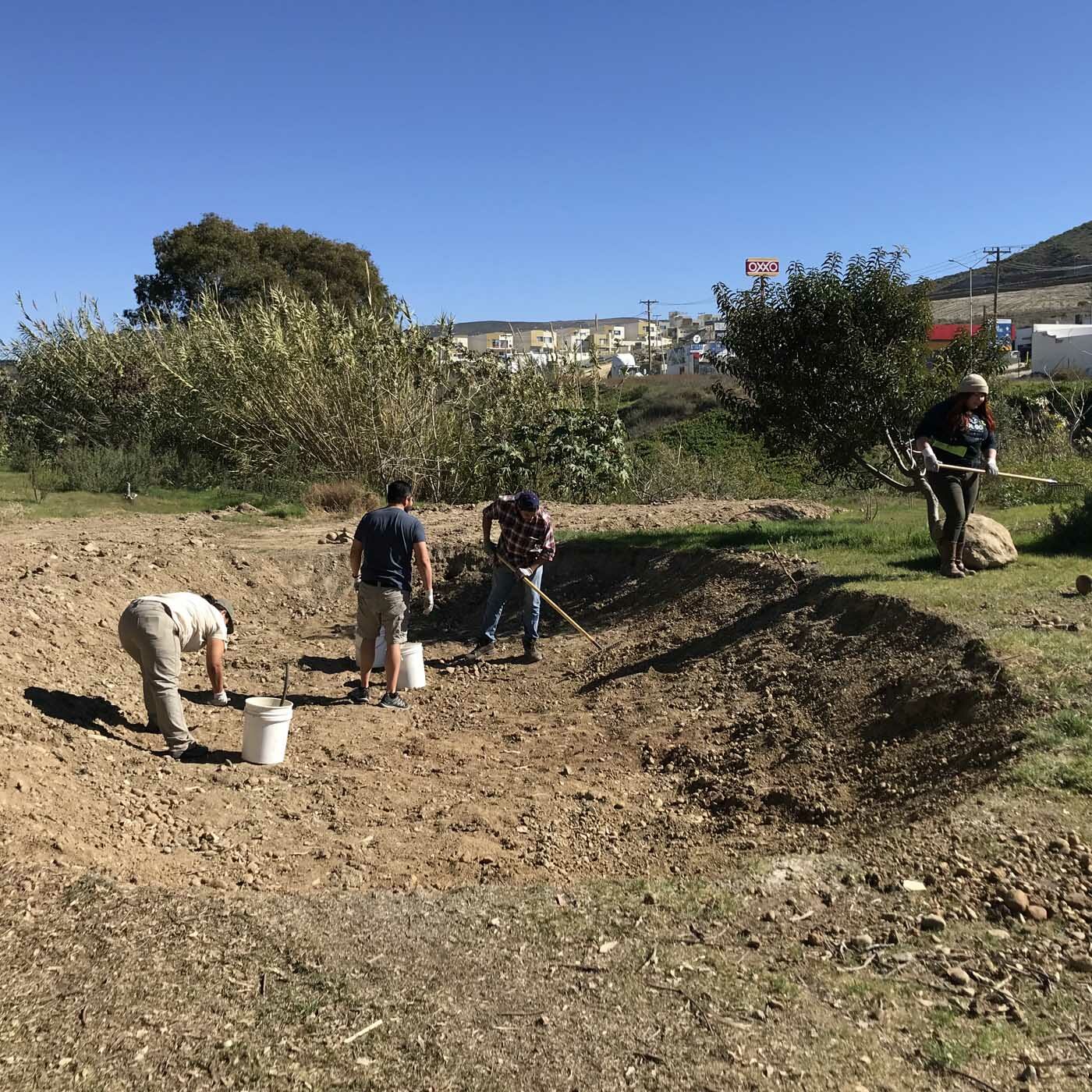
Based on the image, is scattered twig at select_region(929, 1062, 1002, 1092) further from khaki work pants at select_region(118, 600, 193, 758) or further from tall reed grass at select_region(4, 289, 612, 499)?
tall reed grass at select_region(4, 289, 612, 499)

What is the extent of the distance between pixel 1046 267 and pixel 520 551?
102 meters

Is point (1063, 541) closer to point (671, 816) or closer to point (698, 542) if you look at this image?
point (698, 542)

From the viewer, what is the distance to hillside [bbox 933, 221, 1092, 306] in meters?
90.9

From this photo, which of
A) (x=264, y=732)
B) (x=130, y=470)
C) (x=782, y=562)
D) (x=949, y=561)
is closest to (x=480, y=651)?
(x=782, y=562)

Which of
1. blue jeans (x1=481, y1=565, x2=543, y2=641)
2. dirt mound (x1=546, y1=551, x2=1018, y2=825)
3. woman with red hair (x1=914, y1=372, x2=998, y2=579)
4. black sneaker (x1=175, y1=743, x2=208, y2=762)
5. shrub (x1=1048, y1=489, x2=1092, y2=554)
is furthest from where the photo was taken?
blue jeans (x1=481, y1=565, x2=543, y2=641)

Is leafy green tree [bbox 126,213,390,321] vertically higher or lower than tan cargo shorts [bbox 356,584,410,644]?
higher

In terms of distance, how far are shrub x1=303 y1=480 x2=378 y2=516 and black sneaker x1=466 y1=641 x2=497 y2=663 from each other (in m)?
5.66

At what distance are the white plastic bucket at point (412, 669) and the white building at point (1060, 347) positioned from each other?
153 feet

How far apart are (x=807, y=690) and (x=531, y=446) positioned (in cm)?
1031

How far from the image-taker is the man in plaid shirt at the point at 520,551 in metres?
9.34

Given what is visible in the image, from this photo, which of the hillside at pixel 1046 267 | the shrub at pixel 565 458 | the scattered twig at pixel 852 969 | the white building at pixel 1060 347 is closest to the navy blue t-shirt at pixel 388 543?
the scattered twig at pixel 852 969

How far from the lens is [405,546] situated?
312 inches

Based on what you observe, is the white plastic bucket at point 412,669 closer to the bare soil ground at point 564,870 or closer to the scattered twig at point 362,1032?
the bare soil ground at point 564,870

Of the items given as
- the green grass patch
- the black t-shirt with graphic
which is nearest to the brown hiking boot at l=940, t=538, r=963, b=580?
the black t-shirt with graphic
